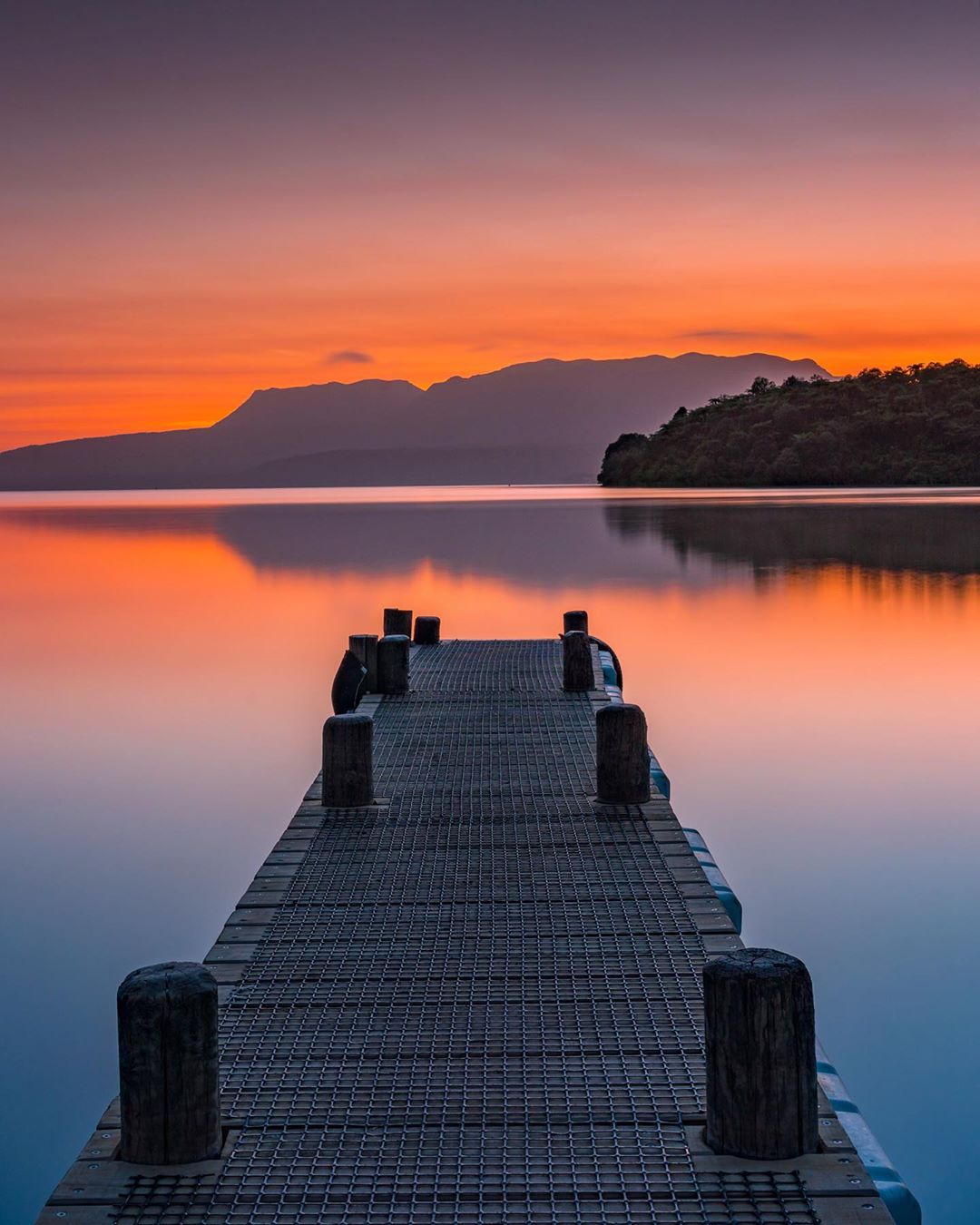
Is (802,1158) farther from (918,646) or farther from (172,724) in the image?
(918,646)

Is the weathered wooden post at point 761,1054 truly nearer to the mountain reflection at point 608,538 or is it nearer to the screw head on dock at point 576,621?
the screw head on dock at point 576,621

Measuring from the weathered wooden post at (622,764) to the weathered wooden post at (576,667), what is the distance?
522 cm

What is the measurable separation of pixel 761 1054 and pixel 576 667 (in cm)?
1032

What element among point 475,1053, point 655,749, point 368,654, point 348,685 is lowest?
point 655,749

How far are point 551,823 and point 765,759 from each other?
6378 millimetres

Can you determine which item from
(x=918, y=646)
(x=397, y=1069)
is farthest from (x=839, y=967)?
(x=918, y=646)

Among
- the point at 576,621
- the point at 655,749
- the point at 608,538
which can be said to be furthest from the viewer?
the point at 608,538

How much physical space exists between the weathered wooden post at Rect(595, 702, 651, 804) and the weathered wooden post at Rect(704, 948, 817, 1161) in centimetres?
465

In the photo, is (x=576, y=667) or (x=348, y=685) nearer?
(x=348, y=685)

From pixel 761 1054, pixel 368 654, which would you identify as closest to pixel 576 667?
pixel 368 654

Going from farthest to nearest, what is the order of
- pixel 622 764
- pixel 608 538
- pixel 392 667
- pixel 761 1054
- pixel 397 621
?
pixel 608 538
pixel 397 621
pixel 392 667
pixel 622 764
pixel 761 1054

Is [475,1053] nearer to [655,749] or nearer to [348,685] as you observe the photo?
[348,685]

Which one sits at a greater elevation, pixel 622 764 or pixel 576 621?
pixel 576 621

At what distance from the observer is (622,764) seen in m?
9.09
